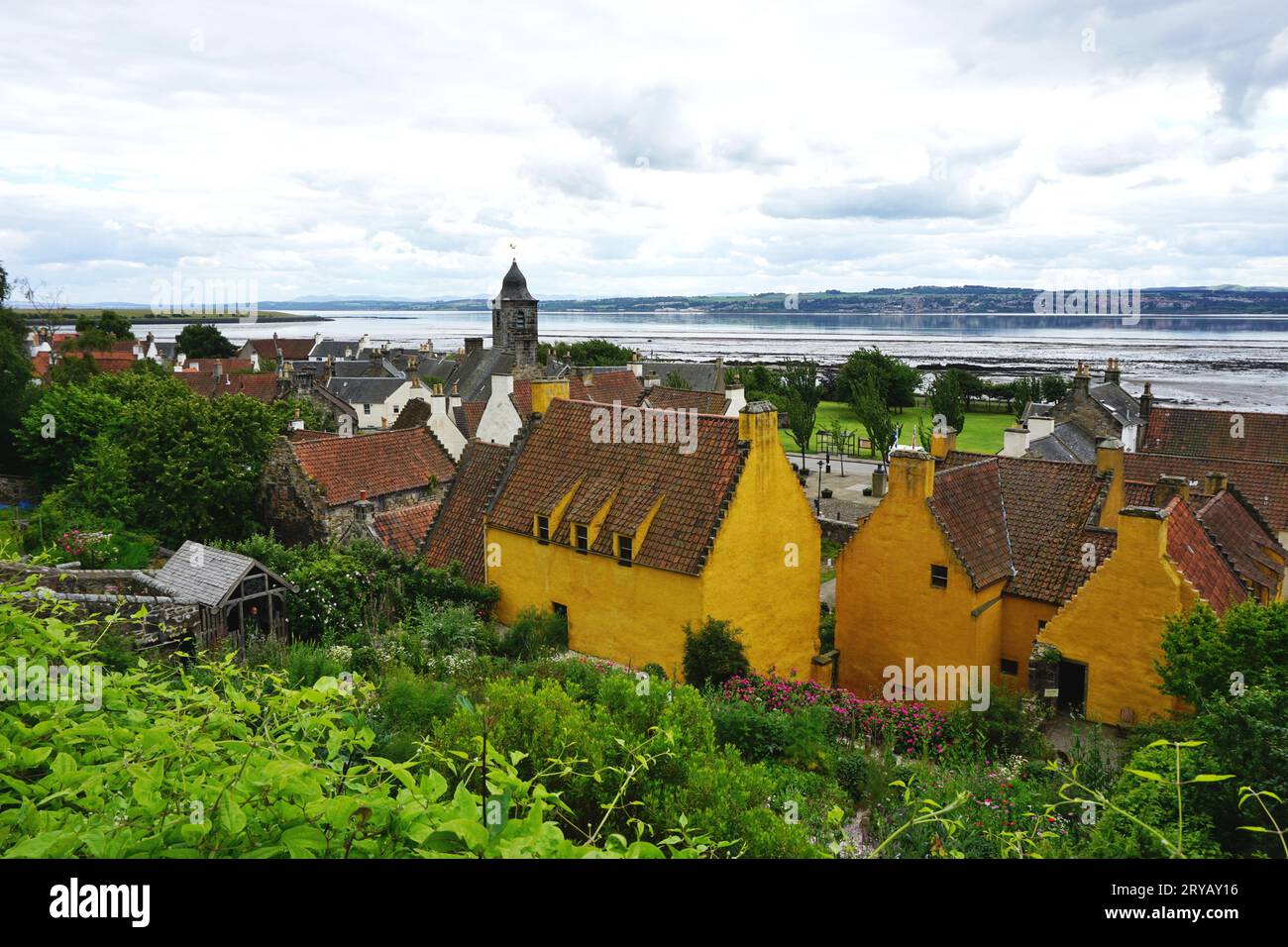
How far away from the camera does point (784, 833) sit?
7840 mm

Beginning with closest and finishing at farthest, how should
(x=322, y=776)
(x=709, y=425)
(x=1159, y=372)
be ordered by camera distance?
1. (x=322, y=776)
2. (x=709, y=425)
3. (x=1159, y=372)

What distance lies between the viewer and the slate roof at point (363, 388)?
275ft

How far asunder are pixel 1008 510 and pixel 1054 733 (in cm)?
696

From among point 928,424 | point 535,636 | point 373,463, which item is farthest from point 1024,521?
point 928,424

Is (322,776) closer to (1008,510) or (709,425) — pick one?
(709,425)

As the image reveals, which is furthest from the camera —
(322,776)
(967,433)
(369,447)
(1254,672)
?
(967,433)

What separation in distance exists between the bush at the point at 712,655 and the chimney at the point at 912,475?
6.13m

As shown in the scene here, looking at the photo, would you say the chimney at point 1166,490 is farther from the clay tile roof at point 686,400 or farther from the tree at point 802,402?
the tree at point 802,402

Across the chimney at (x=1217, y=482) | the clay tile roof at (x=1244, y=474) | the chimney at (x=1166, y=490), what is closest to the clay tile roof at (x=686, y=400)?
the clay tile roof at (x=1244, y=474)

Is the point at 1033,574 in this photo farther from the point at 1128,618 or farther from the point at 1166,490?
the point at 1166,490

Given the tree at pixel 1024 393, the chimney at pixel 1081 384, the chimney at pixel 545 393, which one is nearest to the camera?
the chimney at pixel 545 393

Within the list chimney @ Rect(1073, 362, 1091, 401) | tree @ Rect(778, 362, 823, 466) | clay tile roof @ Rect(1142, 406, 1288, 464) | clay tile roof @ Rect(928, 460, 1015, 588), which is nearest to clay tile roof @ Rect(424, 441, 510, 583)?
clay tile roof @ Rect(928, 460, 1015, 588)

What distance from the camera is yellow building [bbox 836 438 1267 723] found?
18.2 meters
